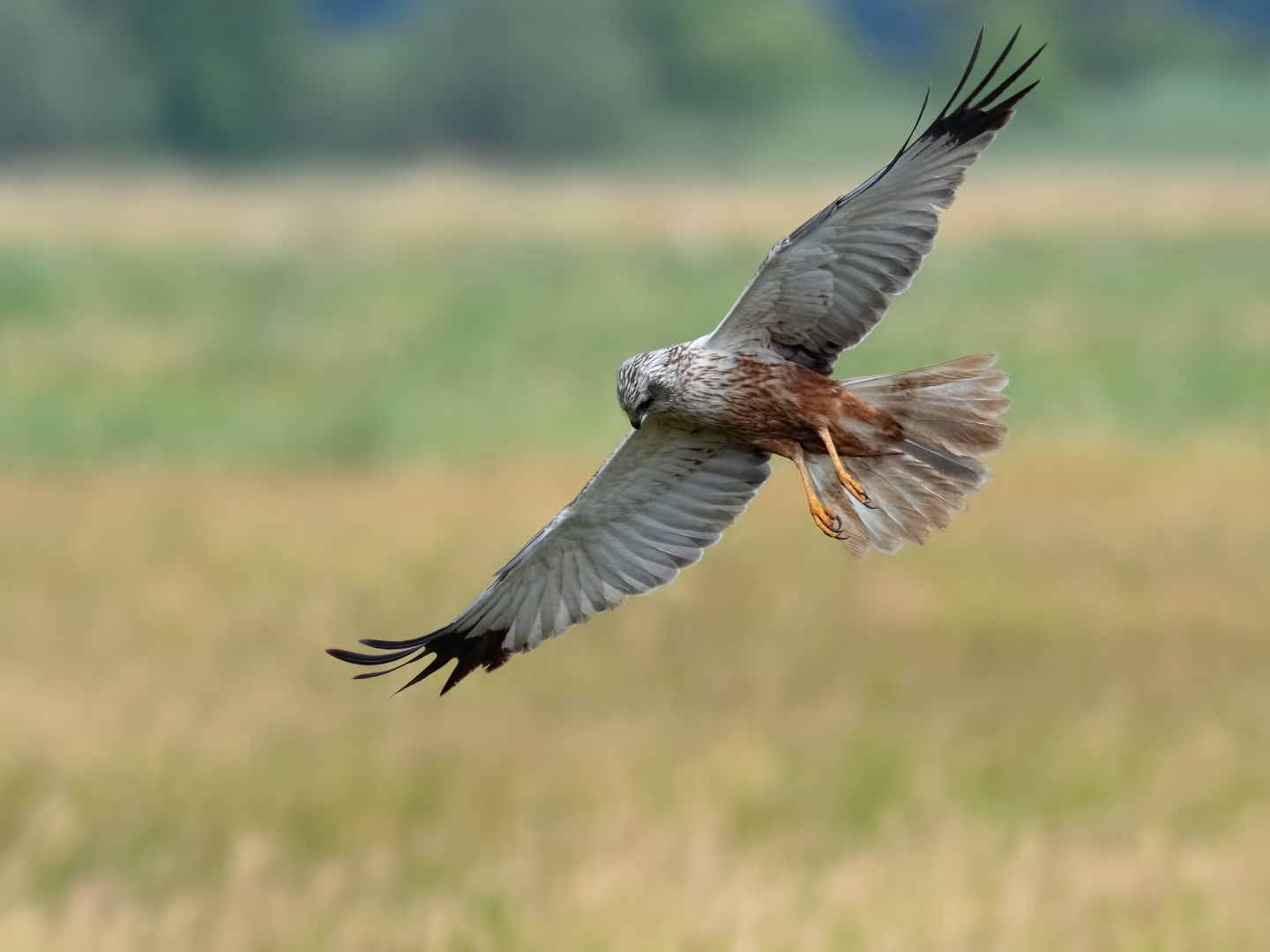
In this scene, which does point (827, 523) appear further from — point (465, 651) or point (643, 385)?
point (465, 651)

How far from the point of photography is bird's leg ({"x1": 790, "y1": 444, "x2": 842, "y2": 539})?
3.54 m

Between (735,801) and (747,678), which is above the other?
(747,678)

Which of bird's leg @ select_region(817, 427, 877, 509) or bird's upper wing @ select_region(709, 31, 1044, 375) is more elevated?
bird's upper wing @ select_region(709, 31, 1044, 375)

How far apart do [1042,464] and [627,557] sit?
32.0 ft

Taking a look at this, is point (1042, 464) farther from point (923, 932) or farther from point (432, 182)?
point (432, 182)

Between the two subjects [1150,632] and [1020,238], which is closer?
[1150,632]

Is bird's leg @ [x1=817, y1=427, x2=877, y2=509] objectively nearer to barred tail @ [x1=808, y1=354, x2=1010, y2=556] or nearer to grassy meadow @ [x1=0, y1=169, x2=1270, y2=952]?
barred tail @ [x1=808, y1=354, x2=1010, y2=556]

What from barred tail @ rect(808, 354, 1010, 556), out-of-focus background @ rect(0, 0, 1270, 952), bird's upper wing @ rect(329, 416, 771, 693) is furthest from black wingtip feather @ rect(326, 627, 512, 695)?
out-of-focus background @ rect(0, 0, 1270, 952)

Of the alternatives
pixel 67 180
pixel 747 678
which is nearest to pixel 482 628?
pixel 747 678

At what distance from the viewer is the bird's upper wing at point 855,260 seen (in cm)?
369

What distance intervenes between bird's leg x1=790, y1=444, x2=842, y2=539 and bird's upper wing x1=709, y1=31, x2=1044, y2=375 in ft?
0.80

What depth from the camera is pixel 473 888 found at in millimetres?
6891

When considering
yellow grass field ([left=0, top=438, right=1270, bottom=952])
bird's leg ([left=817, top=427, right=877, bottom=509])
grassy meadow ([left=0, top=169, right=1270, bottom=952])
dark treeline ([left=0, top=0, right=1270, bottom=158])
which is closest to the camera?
bird's leg ([left=817, top=427, right=877, bottom=509])

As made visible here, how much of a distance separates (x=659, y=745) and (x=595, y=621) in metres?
1.67
